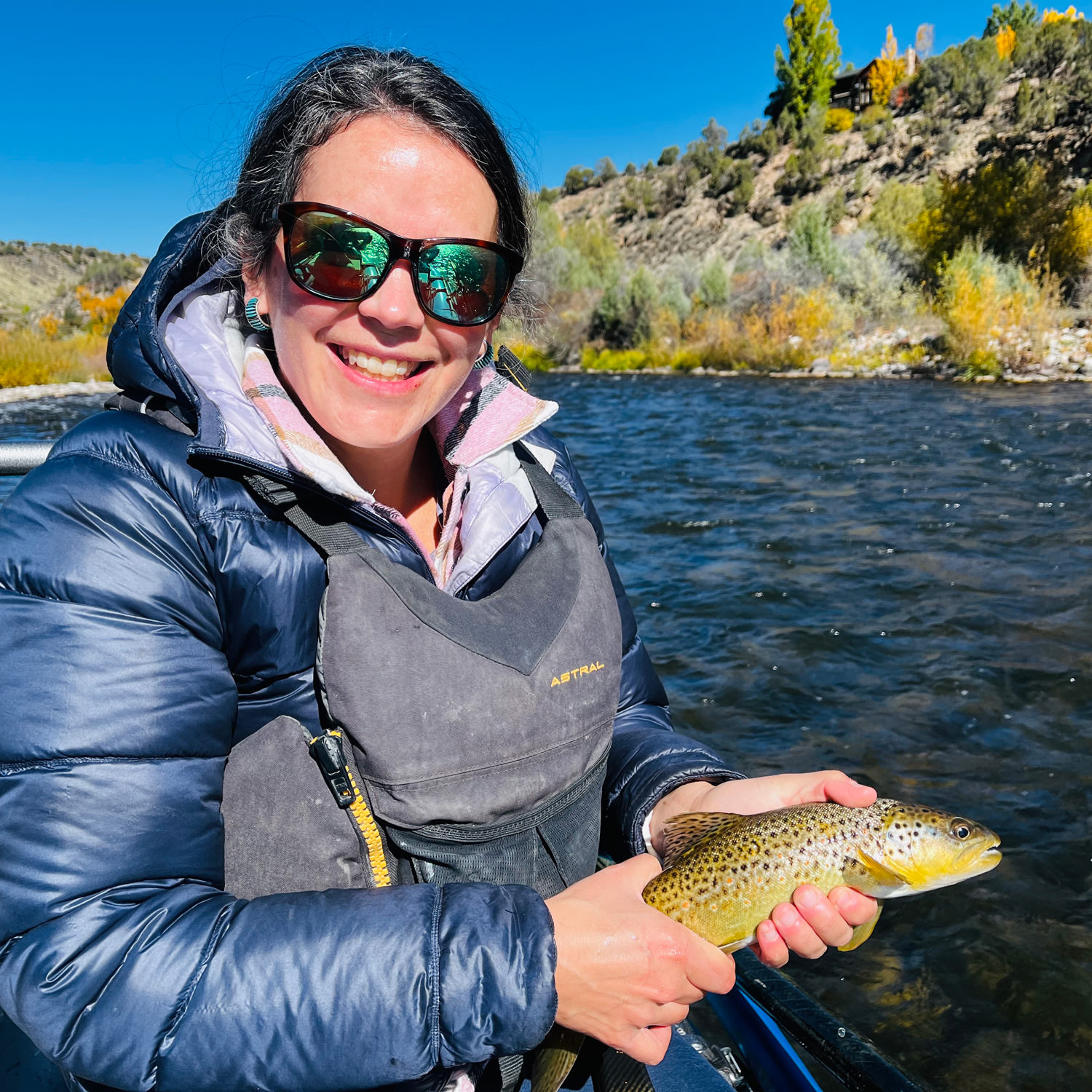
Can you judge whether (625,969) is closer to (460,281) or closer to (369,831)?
(369,831)

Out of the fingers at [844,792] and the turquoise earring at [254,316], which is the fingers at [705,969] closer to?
the fingers at [844,792]

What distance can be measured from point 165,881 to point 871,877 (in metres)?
1.55

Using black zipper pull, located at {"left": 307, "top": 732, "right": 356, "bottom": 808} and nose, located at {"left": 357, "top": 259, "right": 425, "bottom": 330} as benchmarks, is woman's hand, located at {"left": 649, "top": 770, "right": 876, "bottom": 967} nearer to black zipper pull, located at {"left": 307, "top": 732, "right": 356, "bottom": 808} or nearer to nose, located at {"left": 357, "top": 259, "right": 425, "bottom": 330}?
black zipper pull, located at {"left": 307, "top": 732, "right": 356, "bottom": 808}

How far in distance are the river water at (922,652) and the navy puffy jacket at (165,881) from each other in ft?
8.76

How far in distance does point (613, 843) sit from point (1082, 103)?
40961mm

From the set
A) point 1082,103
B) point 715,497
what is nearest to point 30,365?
point 715,497

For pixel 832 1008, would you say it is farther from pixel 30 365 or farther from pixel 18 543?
pixel 30 365

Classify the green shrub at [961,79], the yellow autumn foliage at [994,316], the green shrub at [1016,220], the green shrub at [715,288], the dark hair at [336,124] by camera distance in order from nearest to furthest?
the dark hair at [336,124] < the yellow autumn foliage at [994,316] < the green shrub at [1016,220] < the green shrub at [715,288] < the green shrub at [961,79]

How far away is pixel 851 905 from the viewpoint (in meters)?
1.91

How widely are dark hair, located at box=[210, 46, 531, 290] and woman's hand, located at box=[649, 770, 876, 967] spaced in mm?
1377

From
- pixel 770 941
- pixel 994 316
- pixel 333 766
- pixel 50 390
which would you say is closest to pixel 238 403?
pixel 333 766

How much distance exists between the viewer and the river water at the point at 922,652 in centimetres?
348

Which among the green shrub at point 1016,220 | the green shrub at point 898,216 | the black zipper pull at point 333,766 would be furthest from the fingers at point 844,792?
the green shrub at point 898,216

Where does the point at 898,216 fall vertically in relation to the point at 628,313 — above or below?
above
